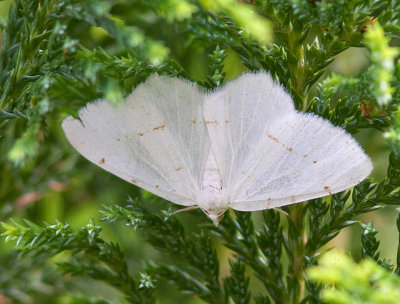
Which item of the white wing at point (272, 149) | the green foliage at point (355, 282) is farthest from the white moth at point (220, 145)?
the green foliage at point (355, 282)

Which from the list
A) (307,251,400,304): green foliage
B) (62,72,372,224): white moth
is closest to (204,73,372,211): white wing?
(62,72,372,224): white moth

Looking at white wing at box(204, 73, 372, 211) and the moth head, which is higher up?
white wing at box(204, 73, 372, 211)

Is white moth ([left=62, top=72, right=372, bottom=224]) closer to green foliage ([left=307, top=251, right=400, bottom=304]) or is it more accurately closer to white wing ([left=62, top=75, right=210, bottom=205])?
white wing ([left=62, top=75, right=210, bottom=205])

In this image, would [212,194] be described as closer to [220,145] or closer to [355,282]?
[220,145]

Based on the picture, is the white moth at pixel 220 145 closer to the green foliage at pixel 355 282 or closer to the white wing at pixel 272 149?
the white wing at pixel 272 149

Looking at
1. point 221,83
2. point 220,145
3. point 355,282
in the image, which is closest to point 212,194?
point 220,145

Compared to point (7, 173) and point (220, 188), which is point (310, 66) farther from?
point (7, 173)

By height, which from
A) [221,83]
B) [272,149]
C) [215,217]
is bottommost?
[215,217]
